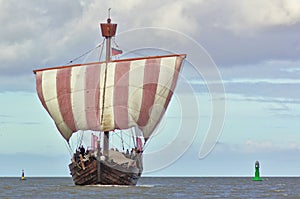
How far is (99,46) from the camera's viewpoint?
67.4 metres

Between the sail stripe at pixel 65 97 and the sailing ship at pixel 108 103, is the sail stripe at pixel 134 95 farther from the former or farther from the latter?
the sail stripe at pixel 65 97

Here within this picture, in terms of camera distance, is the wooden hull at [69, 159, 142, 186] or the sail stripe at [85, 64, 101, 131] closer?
the wooden hull at [69, 159, 142, 186]

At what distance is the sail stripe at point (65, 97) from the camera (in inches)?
2482

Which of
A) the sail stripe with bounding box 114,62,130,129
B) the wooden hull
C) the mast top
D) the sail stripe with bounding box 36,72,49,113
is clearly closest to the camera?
the wooden hull

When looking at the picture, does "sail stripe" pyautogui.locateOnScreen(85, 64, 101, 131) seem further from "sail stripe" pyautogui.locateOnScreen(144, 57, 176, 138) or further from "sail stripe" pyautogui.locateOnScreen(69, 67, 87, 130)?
"sail stripe" pyautogui.locateOnScreen(144, 57, 176, 138)

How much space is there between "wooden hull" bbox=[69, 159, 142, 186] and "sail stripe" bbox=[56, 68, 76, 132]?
→ 3429 millimetres

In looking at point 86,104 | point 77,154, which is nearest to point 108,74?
point 86,104

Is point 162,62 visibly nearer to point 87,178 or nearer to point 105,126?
point 105,126

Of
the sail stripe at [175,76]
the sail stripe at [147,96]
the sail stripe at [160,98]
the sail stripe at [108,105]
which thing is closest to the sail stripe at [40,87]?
the sail stripe at [108,105]

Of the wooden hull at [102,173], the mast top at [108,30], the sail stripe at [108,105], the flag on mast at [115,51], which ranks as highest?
the mast top at [108,30]

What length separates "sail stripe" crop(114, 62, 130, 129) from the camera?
6191cm

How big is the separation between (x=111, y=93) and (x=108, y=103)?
2.71 feet

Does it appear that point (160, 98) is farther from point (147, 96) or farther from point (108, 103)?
point (108, 103)

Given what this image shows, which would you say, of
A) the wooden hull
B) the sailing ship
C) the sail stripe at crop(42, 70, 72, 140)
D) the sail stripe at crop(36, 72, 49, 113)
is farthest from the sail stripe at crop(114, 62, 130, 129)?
the sail stripe at crop(36, 72, 49, 113)
